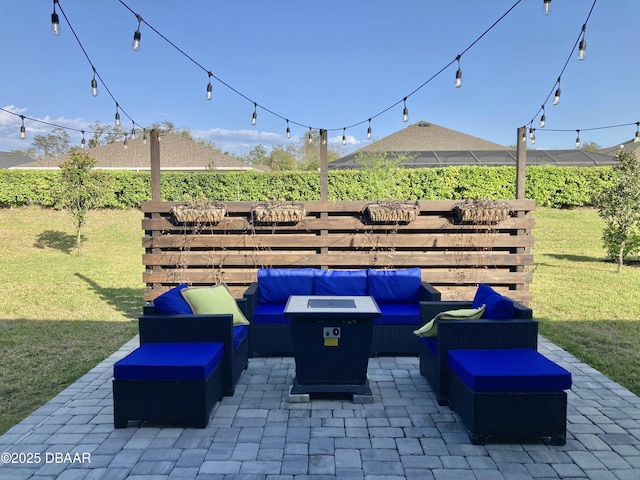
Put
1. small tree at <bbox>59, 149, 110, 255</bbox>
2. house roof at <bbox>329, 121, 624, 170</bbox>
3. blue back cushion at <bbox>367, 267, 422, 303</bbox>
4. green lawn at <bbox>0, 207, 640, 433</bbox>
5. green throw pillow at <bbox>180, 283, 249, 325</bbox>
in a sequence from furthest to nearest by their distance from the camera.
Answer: house roof at <bbox>329, 121, 624, 170</bbox> < small tree at <bbox>59, 149, 110, 255</bbox> < blue back cushion at <bbox>367, 267, 422, 303</bbox> < green lawn at <bbox>0, 207, 640, 433</bbox> < green throw pillow at <bbox>180, 283, 249, 325</bbox>

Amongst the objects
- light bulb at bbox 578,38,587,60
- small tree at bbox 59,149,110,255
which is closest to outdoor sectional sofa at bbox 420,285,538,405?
light bulb at bbox 578,38,587,60

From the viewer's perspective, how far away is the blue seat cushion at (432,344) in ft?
12.4

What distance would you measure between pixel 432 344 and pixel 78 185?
12.5m

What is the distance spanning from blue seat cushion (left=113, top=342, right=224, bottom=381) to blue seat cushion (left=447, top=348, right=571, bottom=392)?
1840 mm

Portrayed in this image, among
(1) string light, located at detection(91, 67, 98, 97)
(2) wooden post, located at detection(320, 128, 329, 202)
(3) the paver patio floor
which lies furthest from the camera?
(2) wooden post, located at detection(320, 128, 329, 202)

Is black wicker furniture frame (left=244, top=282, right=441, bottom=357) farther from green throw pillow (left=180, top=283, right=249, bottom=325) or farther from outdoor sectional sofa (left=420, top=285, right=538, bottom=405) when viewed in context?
outdoor sectional sofa (left=420, top=285, right=538, bottom=405)

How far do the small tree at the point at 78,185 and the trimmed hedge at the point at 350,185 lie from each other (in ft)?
10.2

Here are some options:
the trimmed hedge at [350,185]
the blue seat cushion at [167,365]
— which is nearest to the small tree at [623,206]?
the trimmed hedge at [350,185]

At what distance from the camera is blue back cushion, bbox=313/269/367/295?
5.31m

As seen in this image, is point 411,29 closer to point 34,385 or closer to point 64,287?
point 64,287

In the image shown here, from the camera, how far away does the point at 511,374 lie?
117 inches

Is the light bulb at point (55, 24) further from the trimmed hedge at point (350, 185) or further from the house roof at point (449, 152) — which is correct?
the house roof at point (449, 152)

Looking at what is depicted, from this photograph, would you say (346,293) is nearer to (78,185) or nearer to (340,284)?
(340,284)

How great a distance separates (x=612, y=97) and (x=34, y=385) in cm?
1341
